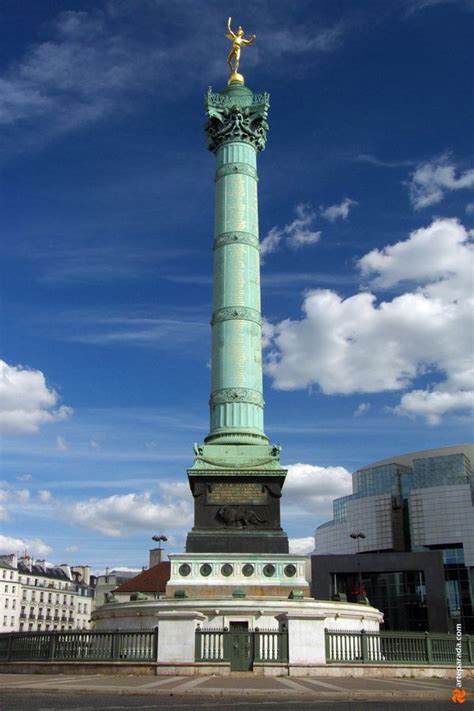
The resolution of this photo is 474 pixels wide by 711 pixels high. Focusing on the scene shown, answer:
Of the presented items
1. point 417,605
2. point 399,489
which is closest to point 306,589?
point 417,605

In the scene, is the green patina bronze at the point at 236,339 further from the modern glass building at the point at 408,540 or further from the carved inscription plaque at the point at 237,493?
the modern glass building at the point at 408,540

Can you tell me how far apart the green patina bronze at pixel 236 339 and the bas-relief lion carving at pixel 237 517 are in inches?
A: 1.8

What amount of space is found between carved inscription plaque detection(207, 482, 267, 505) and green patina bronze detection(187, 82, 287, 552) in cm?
10

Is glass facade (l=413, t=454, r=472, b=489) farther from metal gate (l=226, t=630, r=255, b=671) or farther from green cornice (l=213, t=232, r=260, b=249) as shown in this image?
metal gate (l=226, t=630, r=255, b=671)

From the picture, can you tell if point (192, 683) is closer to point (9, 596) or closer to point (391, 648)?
point (391, 648)

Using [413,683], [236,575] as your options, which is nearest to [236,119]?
[236,575]

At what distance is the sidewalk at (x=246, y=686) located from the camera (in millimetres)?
16312

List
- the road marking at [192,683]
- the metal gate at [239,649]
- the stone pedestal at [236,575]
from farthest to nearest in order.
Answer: the stone pedestal at [236,575]
the metal gate at [239,649]
the road marking at [192,683]

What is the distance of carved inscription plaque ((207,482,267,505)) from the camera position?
33.8 meters

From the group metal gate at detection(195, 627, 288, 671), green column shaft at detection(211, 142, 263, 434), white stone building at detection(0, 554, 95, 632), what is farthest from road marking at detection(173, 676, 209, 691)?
white stone building at detection(0, 554, 95, 632)

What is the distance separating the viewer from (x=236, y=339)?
37.6m

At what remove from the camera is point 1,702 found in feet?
46.2

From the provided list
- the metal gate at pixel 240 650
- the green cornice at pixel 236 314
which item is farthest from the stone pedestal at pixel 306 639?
the green cornice at pixel 236 314

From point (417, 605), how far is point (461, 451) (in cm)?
3622
